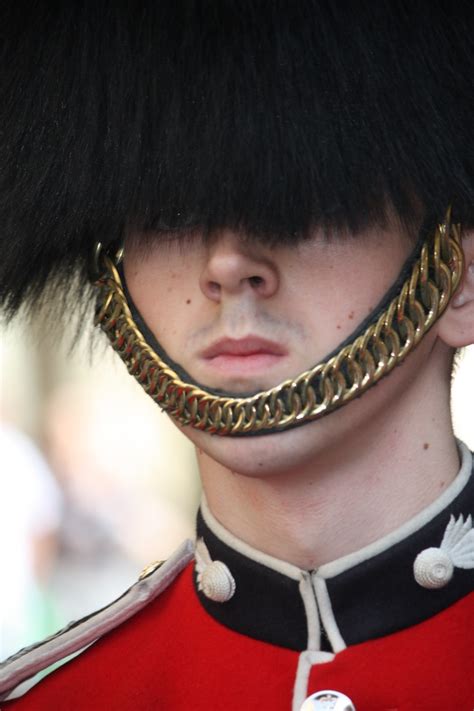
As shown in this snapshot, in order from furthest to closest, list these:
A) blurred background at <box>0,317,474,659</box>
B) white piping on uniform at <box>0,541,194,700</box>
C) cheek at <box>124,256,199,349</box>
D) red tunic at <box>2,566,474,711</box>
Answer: blurred background at <box>0,317,474,659</box> < white piping on uniform at <box>0,541,194,700</box> < cheek at <box>124,256,199,349</box> < red tunic at <box>2,566,474,711</box>

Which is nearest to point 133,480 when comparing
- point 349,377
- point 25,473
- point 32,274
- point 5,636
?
point 25,473

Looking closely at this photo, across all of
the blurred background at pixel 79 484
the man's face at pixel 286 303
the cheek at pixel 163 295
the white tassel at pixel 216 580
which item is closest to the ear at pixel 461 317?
the man's face at pixel 286 303

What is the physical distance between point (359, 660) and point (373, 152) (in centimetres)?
71

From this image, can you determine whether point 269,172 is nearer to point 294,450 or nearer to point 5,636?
point 294,450

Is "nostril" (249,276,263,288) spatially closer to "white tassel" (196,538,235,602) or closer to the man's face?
the man's face

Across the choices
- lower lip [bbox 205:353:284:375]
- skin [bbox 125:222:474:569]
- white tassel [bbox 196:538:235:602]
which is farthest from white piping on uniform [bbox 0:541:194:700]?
lower lip [bbox 205:353:284:375]

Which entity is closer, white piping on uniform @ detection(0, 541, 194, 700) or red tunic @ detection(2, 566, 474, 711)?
red tunic @ detection(2, 566, 474, 711)

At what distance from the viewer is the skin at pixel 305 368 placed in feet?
7.01

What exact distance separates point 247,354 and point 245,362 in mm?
12

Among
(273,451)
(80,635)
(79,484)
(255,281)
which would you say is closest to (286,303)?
(255,281)

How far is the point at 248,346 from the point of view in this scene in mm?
2133

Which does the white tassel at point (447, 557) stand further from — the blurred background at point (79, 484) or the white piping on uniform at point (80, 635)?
the blurred background at point (79, 484)

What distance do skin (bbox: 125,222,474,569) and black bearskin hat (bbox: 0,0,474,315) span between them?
4 centimetres

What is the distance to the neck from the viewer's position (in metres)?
2.21
